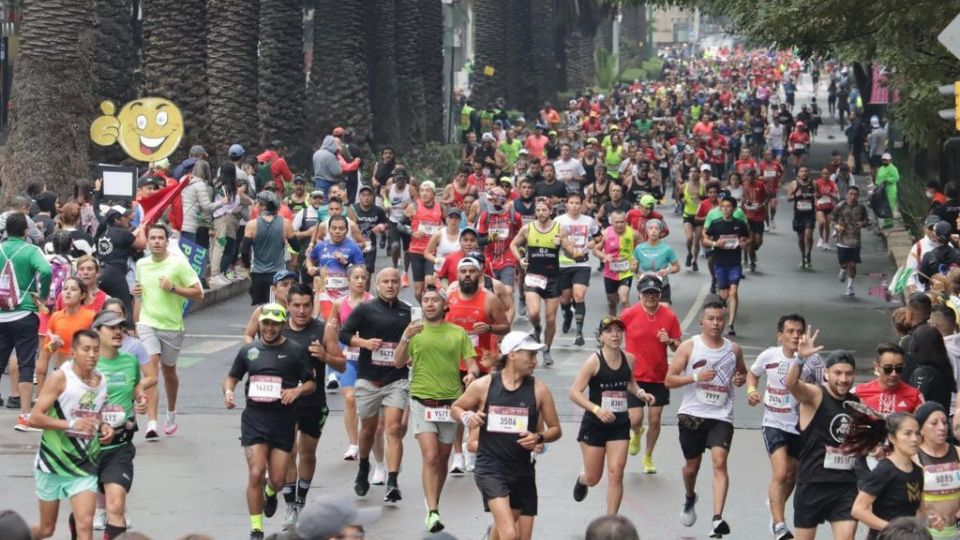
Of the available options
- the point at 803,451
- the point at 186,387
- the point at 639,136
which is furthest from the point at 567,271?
the point at 639,136

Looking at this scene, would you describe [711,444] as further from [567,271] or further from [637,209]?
[637,209]

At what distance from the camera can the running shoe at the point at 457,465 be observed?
14.4 metres

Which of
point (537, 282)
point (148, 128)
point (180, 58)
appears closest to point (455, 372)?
point (537, 282)

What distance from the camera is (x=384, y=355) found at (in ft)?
43.5

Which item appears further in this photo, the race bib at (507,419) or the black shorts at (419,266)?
the black shorts at (419,266)

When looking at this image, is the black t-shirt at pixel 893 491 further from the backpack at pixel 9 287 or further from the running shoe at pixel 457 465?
the backpack at pixel 9 287

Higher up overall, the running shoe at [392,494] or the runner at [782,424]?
the runner at [782,424]

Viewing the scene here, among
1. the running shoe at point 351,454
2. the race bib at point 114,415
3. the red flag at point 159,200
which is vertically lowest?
the running shoe at point 351,454

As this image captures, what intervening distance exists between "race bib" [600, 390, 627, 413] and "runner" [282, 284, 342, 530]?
5.92ft

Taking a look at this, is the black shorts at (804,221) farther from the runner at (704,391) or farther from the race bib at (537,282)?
the runner at (704,391)

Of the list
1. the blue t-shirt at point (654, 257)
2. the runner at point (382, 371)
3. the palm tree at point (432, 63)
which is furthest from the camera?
the palm tree at point (432, 63)

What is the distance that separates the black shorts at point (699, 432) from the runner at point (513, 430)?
1.90 m

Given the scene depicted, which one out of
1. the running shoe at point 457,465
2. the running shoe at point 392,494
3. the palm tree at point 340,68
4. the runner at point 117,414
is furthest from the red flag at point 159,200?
the palm tree at point 340,68

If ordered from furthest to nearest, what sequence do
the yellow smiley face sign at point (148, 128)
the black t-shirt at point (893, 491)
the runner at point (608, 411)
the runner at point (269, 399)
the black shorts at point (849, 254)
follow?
the black shorts at point (849, 254) < the yellow smiley face sign at point (148, 128) < the runner at point (608, 411) < the runner at point (269, 399) < the black t-shirt at point (893, 491)
